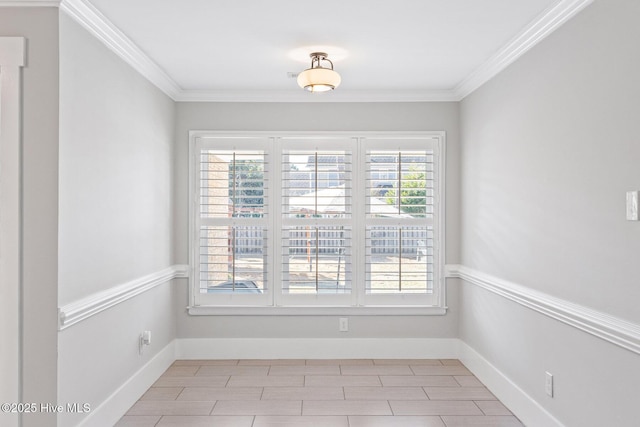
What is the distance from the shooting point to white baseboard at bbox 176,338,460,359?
455cm

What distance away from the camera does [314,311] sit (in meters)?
4.55

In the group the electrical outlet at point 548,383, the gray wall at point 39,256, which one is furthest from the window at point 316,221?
the gray wall at point 39,256

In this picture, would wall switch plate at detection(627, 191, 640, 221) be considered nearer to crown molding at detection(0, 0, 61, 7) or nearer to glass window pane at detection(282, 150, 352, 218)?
glass window pane at detection(282, 150, 352, 218)

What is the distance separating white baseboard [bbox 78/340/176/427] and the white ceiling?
2228mm

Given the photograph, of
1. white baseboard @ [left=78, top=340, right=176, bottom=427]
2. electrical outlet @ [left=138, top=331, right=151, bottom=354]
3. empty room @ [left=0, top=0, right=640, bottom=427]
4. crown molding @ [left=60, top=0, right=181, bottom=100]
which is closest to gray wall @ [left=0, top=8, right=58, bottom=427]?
empty room @ [left=0, top=0, right=640, bottom=427]

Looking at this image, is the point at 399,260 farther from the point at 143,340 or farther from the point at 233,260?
the point at 143,340

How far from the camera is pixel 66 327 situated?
2.53m

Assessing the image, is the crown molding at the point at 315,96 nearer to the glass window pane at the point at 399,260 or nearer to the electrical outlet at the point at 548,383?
the glass window pane at the point at 399,260

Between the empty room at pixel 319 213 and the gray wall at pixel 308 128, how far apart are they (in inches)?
0.8

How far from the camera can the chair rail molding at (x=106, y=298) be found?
2.52 m

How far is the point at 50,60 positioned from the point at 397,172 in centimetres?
296

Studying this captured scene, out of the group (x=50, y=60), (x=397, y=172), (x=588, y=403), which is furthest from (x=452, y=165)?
(x=50, y=60)

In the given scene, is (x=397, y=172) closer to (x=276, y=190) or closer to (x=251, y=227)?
(x=276, y=190)

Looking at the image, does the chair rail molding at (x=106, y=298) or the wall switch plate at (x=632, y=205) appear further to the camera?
the chair rail molding at (x=106, y=298)
